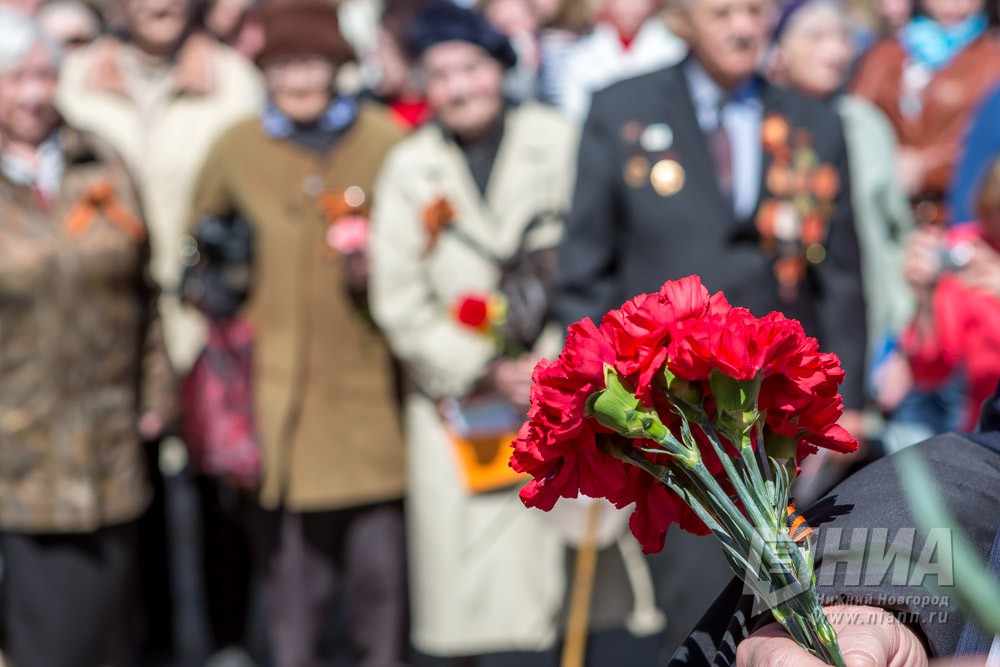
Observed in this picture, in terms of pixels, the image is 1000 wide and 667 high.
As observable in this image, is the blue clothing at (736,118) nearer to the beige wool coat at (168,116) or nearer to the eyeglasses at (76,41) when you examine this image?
the beige wool coat at (168,116)

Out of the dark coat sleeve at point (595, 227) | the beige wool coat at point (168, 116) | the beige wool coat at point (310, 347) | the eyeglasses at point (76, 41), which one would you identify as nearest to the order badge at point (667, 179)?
the dark coat sleeve at point (595, 227)

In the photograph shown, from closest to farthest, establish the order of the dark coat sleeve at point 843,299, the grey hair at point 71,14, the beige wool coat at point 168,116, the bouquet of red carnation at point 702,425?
the bouquet of red carnation at point 702,425 → the dark coat sleeve at point 843,299 → the beige wool coat at point 168,116 → the grey hair at point 71,14

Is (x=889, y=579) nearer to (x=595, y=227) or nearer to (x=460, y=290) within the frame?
(x=595, y=227)

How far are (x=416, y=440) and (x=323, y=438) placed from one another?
0.99ft

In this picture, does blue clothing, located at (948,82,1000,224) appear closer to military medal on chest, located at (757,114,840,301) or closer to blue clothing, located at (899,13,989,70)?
military medal on chest, located at (757,114,840,301)

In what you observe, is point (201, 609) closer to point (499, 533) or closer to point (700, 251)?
point (499, 533)

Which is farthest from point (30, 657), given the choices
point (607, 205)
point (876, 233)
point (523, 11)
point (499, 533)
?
point (523, 11)

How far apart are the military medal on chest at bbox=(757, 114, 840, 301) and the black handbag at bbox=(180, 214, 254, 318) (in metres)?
1.72

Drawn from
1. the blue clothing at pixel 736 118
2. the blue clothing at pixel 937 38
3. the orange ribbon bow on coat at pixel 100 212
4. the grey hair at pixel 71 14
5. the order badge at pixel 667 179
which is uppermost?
the grey hair at pixel 71 14

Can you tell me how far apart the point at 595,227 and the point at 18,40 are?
1.74 meters

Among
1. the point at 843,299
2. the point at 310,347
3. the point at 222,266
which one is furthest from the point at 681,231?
the point at 222,266

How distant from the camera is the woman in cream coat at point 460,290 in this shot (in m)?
4.94

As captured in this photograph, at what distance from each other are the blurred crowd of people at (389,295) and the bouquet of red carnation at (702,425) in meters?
2.25

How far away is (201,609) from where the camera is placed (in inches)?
245
